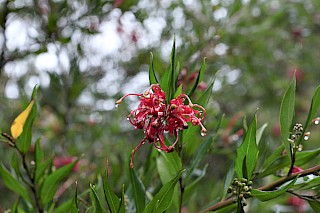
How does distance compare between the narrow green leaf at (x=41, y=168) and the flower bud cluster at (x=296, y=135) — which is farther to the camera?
the narrow green leaf at (x=41, y=168)

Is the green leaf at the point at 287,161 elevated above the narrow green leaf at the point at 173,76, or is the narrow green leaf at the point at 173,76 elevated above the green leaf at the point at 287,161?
the narrow green leaf at the point at 173,76

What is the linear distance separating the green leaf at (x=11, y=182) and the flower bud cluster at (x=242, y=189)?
461 mm

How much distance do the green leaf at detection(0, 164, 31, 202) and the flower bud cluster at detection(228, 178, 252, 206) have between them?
0.46 metres

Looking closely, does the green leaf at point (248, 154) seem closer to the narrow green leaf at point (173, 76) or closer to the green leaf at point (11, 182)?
the narrow green leaf at point (173, 76)

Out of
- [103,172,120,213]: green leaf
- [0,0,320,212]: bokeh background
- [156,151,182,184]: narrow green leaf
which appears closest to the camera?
[103,172,120,213]: green leaf

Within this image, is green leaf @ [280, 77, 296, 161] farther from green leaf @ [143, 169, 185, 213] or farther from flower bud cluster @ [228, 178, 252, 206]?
green leaf @ [143, 169, 185, 213]

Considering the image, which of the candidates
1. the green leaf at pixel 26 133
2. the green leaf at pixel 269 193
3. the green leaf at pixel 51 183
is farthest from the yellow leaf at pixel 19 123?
the green leaf at pixel 269 193

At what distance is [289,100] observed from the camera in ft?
2.57

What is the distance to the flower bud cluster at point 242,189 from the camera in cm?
76

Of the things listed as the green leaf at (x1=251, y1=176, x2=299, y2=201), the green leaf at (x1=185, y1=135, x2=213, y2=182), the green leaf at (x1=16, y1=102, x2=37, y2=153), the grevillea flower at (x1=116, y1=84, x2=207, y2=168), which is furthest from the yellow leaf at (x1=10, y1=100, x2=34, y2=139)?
the green leaf at (x1=251, y1=176, x2=299, y2=201)

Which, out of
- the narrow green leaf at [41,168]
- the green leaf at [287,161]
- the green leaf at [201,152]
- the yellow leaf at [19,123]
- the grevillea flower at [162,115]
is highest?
the yellow leaf at [19,123]

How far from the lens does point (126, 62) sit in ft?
7.73

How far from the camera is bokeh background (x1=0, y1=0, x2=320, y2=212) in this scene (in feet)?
5.30

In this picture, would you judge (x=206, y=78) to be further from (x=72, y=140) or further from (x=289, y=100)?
(x=289, y=100)
